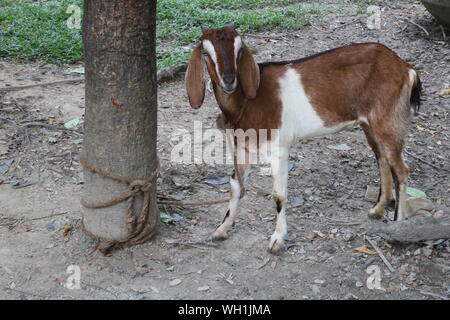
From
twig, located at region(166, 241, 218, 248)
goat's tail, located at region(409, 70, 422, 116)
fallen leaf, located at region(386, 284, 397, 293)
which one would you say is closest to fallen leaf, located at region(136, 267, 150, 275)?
twig, located at region(166, 241, 218, 248)

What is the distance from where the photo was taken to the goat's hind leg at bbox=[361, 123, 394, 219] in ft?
15.0

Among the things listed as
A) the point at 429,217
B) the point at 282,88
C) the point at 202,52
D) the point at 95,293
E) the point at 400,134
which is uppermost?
the point at 202,52

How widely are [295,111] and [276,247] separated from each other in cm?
95

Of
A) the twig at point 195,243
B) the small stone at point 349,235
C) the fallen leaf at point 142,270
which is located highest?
the small stone at point 349,235

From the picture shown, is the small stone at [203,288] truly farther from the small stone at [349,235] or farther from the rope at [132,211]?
the small stone at [349,235]

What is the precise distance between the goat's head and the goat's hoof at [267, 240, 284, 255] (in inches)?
41.1

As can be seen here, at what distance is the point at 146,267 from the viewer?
4.03m

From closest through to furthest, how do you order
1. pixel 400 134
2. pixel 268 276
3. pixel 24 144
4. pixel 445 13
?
1. pixel 268 276
2. pixel 400 134
3. pixel 24 144
4. pixel 445 13

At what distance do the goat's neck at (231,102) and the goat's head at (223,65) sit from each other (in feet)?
0.21

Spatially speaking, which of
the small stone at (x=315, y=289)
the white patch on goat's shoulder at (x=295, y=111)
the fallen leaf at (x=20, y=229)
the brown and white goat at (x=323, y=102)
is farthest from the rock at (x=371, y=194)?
the fallen leaf at (x=20, y=229)

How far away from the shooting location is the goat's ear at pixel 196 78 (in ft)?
12.7
